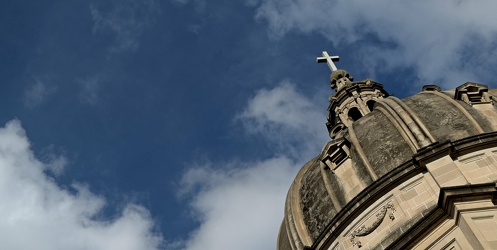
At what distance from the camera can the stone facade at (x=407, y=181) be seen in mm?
18359

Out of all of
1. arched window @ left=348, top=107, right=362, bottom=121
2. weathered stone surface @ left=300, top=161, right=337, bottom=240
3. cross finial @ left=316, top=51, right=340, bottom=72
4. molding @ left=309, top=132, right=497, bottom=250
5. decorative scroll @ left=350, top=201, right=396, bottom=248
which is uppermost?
cross finial @ left=316, top=51, right=340, bottom=72

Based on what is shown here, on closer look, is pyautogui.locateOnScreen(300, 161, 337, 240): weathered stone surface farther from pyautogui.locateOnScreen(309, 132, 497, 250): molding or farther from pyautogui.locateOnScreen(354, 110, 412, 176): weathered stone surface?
pyautogui.locateOnScreen(354, 110, 412, 176): weathered stone surface

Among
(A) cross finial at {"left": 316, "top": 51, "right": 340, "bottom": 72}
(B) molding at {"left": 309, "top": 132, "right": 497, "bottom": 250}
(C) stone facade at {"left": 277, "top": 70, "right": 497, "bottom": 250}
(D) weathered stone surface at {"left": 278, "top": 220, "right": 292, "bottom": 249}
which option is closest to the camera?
(C) stone facade at {"left": 277, "top": 70, "right": 497, "bottom": 250}

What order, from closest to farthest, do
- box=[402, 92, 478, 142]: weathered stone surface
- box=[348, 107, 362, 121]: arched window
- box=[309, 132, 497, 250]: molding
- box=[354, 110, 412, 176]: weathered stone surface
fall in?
box=[309, 132, 497, 250]: molding → box=[402, 92, 478, 142]: weathered stone surface → box=[354, 110, 412, 176]: weathered stone surface → box=[348, 107, 362, 121]: arched window

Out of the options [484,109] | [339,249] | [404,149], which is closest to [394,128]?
[404,149]

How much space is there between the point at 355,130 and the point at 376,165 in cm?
292

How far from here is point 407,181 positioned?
21.0m

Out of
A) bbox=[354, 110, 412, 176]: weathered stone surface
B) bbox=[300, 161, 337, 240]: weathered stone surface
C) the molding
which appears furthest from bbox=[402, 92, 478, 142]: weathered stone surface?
bbox=[300, 161, 337, 240]: weathered stone surface

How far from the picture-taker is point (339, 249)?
21.3 metres

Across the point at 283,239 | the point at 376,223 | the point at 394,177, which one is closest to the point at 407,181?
the point at 394,177

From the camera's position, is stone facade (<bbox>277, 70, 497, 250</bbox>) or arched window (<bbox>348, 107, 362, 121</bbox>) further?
arched window (<bbox>348, 107, 362, 121</bbox>)

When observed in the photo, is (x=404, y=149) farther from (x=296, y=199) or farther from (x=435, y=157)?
(x=296, y=199)

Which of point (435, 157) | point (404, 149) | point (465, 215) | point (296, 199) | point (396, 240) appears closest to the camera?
point (465, 215)

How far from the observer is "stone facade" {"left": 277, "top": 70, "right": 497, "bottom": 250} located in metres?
18.4
